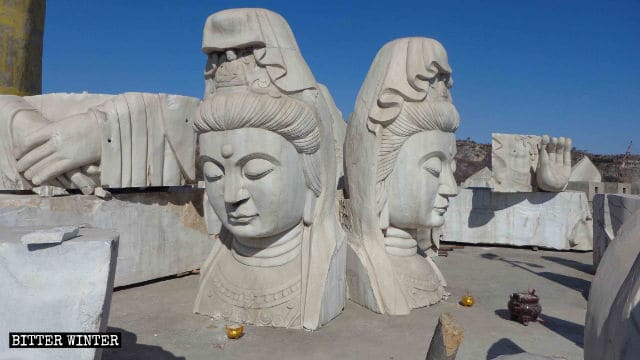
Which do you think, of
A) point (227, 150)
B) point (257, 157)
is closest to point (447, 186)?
point (257, 157)

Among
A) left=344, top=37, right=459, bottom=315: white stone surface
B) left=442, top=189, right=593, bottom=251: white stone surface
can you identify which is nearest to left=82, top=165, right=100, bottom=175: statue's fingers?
left=344, top=37, right=459, bottom=315: white stone surface

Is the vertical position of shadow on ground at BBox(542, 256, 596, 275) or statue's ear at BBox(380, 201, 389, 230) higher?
statue's ear at BBox(380, 201, 389, 230)

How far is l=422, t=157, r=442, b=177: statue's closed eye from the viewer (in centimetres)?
432

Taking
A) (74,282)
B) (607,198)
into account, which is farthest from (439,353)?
(607,198)

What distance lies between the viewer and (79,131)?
455cm

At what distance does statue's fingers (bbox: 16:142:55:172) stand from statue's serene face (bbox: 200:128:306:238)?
173cm

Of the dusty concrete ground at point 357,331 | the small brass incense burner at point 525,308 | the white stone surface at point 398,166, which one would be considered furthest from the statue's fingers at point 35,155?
the small brass incense burner at point 525,308

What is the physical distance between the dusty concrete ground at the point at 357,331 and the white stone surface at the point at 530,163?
8.41ft

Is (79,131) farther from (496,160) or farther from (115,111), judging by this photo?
(496,160)

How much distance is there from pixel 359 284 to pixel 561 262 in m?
4.00

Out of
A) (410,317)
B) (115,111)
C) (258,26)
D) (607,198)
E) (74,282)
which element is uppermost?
(258,26)

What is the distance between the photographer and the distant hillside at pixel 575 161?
14.8 m

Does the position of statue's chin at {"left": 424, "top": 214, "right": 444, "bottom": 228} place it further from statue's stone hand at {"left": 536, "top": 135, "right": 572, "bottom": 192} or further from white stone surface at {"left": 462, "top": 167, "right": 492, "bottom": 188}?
white stone surface at {"left": 462, "top": 167, "right": 492, "bottom": 188}

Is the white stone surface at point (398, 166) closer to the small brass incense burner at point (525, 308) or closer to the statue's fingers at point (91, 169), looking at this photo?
the small brass incense burner at point (525, 308)
